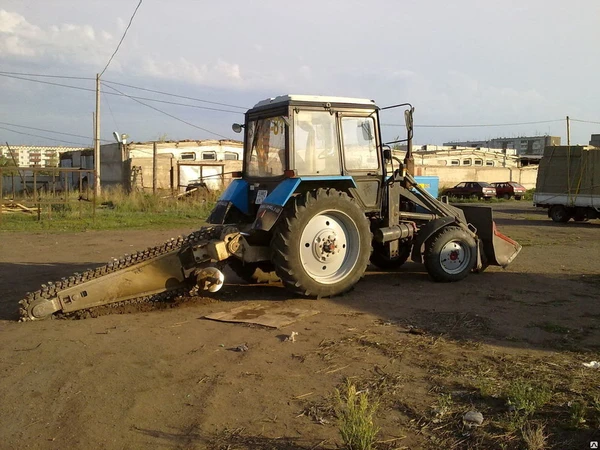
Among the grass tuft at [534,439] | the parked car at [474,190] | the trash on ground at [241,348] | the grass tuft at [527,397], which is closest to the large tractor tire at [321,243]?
the trash on ground at [241,348]

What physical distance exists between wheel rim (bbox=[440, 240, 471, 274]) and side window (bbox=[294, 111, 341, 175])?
219 centimetres

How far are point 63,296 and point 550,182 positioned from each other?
19.9m

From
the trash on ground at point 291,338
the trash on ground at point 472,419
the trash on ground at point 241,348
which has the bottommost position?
the trash on ground at point 472,419

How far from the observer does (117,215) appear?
68.2 ft

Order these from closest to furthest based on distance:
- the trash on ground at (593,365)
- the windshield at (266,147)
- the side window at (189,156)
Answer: the trash on ground at (593,365), the windshield at (266,147), the side window at (189,156)

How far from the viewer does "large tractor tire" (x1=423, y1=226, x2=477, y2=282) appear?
28.2ft

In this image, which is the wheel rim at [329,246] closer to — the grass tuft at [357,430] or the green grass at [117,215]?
the grass tuft at [357,430]

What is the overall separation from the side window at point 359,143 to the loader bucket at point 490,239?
2203mm

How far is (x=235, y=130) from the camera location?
882 centimetres

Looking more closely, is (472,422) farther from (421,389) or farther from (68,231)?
(68,231)

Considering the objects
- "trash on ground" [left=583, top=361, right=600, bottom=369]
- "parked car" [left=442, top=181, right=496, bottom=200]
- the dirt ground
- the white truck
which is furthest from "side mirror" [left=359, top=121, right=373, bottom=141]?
"parked car" [left=442, top=181, right=496, bottom=200]

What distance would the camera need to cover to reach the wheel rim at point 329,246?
24.7 ft

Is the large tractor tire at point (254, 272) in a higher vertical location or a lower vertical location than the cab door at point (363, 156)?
lower

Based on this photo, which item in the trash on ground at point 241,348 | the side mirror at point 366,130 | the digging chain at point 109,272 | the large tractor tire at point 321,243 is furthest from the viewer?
the side mirror at point 366,130
